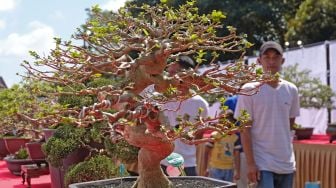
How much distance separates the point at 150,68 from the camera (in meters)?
1.18

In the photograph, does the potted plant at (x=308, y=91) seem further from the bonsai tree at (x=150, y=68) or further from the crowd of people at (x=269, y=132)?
the bonsai tree at (x=150, y=68)

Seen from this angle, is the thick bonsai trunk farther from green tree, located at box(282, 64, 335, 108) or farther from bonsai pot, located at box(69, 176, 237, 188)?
green tree, located at box(282, 64, 335, 108)

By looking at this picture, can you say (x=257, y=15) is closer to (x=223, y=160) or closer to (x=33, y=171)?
(x=223, y=160)

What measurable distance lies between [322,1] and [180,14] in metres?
10.9

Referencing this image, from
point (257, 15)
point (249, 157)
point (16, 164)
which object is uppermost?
point (257, 15)

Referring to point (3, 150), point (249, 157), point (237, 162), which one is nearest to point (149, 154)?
point (249, 157)

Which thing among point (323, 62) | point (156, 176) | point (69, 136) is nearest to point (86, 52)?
point (156, 176)

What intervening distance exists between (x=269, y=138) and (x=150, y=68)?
77cm

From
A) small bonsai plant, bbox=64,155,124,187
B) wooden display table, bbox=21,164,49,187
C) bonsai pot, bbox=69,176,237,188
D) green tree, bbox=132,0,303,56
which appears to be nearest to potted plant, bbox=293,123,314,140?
wooden display table, bbox=21,164,49,187

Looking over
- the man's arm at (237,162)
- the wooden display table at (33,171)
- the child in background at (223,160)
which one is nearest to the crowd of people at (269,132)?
the man's arm at (237,162)

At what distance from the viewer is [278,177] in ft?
5.90

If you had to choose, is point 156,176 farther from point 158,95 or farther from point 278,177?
point 278,177

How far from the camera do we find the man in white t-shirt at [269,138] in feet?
5.83

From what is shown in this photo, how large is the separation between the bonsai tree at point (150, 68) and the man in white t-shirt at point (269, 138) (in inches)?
20.4
